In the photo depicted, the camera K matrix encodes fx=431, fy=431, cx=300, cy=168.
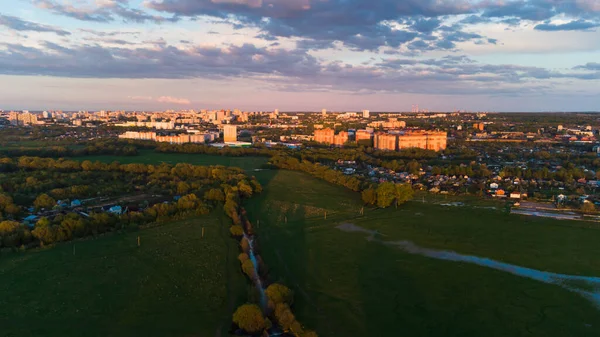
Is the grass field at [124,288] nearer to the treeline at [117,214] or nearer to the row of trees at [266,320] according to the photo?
the row of trees at [266,320]

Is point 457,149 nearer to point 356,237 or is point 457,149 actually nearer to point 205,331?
point 356,237

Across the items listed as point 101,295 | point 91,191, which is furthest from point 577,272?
point 91,191

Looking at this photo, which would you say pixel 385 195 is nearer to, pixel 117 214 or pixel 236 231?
pixel 236 231

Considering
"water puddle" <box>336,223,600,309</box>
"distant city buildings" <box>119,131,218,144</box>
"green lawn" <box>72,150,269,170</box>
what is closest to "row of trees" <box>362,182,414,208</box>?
"water puddle" <box>336,223,600,309</box>

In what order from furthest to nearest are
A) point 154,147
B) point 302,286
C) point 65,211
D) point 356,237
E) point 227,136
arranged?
point 227,136
point 154,147
point 65,211
point 356,237
point 302,286

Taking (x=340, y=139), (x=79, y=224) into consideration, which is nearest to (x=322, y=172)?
(x=79, y=224)

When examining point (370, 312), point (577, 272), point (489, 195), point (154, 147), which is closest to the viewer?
point (370, 312)

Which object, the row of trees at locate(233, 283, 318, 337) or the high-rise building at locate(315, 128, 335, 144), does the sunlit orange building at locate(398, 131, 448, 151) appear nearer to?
the high-rise building at locate(315, 128, 335, 144)
